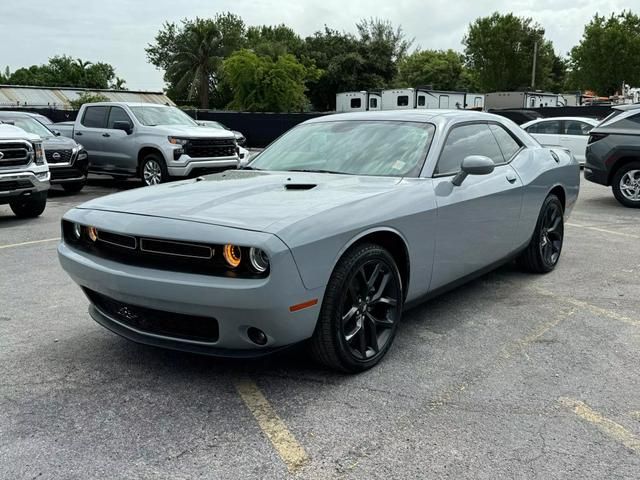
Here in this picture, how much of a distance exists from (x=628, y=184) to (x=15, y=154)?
9.20m

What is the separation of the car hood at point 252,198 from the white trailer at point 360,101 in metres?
28.1

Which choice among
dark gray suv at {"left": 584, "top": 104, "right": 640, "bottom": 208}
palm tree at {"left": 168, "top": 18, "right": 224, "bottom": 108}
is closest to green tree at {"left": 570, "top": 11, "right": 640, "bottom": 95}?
palm tree at {"left": 168, "top": 18, "right": 224, "bottom": 108}

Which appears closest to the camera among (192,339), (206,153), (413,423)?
(413,423)

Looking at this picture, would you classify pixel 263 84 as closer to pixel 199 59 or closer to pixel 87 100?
pixel 87 100

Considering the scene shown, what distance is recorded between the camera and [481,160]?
4121mm

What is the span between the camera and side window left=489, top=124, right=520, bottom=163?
5233 mm

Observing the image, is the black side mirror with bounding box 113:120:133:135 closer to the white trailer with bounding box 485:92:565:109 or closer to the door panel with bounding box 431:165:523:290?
the door panel with bounding box 431:165:523:290

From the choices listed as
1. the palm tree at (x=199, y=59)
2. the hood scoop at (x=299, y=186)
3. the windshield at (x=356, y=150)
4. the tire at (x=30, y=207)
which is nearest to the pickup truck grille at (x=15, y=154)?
the tire at (x=30, y=207)

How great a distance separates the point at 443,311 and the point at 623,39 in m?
53.8

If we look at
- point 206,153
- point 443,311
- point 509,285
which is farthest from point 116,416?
point 206,153

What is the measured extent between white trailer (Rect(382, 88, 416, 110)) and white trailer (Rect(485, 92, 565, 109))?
16.8 feet

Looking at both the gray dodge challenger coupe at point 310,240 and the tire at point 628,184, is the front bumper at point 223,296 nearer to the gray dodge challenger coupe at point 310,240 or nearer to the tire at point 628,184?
the gray dodge challenger coupe at point 310,240

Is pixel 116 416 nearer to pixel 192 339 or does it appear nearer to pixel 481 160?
pixel 192 339

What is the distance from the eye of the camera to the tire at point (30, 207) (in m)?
9.32
